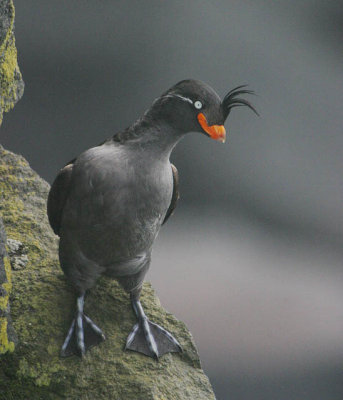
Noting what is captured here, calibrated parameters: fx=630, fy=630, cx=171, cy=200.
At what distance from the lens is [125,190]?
304cm

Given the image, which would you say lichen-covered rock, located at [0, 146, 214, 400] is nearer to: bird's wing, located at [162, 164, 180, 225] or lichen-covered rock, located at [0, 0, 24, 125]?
bird's wing, located at [162, 164, 180, 225]

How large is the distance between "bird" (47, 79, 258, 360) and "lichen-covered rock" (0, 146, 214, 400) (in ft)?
0.33

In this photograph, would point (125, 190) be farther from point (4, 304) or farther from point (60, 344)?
point (60, 344)

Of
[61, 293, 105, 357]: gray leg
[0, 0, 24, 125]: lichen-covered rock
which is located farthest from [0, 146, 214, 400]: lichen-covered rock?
[0, 0, 24, 125]: lichen-covered rock

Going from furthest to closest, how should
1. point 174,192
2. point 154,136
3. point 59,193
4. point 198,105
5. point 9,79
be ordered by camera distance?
point 9,79 → point 174,192 → point 59,193 → point 154,136 → point 198,105

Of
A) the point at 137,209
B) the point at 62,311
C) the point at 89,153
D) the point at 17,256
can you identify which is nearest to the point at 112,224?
the point at 137,209

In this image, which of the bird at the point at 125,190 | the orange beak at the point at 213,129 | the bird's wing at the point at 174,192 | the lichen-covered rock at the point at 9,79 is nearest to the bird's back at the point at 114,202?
the bird at the point at 125,190

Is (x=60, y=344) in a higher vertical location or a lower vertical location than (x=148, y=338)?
lower

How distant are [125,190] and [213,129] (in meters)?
0.52

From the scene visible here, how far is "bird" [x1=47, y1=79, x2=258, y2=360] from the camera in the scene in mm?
2963

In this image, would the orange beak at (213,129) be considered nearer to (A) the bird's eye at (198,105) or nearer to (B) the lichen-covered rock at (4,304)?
(A) the bird's eye at (198,105)

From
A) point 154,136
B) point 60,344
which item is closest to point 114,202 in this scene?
point 154,136

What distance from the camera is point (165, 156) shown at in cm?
309

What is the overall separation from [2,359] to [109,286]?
0.83m
